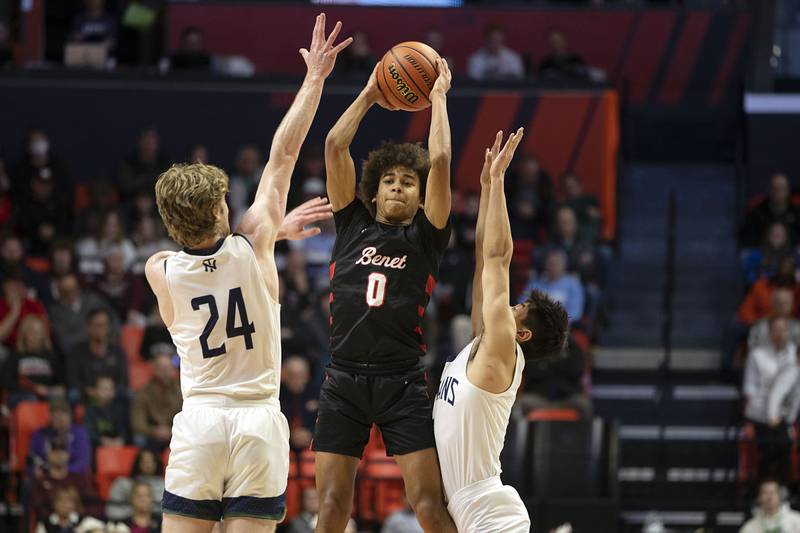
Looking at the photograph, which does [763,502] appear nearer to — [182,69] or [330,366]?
[330,366]

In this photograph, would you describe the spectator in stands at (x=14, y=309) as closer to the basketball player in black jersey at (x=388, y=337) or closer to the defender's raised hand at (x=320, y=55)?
the basketball player in black jersey at (x=388, y=337)

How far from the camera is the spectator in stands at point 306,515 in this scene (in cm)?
1145

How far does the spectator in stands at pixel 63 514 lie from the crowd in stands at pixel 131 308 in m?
0.01

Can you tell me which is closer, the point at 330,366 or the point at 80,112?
the point at 330,366

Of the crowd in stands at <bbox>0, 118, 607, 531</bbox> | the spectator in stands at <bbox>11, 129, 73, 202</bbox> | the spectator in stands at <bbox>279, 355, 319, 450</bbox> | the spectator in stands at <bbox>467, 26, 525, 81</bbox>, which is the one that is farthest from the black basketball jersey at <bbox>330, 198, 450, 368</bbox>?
the spectator in stands at <bbox>467, 26, 525, 81</bbox>

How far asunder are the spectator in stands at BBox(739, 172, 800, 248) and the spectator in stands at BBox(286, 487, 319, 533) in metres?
6.71

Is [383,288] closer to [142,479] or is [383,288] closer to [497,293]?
[497,293]

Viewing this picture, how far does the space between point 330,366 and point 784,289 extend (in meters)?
8.52

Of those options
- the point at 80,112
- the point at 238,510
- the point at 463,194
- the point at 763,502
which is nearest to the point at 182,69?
the point at 80,112

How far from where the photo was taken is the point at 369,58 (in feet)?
54.7

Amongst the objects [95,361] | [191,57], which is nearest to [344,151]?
[95,361]

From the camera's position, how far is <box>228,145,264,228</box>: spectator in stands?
1523cm

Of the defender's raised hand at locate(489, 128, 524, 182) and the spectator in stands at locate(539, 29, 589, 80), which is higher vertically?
the spectator in stands at locate(539, 29, 589, 80)

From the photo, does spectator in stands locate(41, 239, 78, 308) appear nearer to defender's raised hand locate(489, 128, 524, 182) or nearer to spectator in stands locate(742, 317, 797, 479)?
spectator in stands locate(742, 317, 797, 479)
